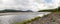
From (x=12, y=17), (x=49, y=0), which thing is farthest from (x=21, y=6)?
(x=49, y=0)

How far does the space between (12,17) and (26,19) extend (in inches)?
4.8

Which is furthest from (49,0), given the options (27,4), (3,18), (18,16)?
(3,18)

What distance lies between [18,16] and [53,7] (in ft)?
1.13

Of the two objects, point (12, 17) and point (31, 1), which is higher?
point (31, 1)

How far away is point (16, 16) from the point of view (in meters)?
0.86

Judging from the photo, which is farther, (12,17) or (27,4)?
(27,4)

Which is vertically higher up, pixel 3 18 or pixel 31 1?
pixel 31 1

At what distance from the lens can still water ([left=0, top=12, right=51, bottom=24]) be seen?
0.81m

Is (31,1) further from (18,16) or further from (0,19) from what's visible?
(0,19)

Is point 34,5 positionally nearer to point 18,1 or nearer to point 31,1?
point 31,1

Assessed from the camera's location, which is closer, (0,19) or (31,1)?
(0,19)

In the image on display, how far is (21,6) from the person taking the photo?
0.95 m

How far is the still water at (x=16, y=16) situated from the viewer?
0.81 meters

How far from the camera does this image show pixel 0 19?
824 mm
